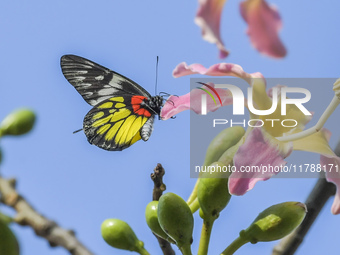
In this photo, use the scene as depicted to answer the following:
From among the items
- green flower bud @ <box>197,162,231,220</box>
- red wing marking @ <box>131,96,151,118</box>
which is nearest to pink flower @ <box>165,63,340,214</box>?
green flower bud @ <box>197,162,231,220</box>

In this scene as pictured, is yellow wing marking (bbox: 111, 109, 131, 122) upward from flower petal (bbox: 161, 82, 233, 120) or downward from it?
downward

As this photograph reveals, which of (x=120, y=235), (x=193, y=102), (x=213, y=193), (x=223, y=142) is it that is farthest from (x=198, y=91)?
(x=120, y=235)

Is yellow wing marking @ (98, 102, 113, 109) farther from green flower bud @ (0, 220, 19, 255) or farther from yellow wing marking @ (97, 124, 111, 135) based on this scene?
green flower bud @ (0, 220, 19, 255)

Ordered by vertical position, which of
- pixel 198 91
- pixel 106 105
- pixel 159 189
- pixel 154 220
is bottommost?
pixel 154 220

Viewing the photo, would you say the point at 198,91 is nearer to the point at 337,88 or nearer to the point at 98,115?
the point at 337,88

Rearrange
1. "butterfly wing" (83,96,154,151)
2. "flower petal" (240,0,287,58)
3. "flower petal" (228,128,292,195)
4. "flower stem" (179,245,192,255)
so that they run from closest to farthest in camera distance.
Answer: "flower petal" (240,0,287,58) → "flower petal" (228,128,292,195) → "flower stem" (179,245,192,255) → "butterfly wing" (83,96,154,151)

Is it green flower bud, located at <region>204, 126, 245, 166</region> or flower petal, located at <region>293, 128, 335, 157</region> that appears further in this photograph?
green flower bud, located at <region>204, 126, 245, 166</region>

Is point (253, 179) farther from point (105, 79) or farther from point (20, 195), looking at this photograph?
point (105, 79)
